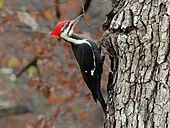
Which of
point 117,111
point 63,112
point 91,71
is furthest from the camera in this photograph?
point 63,112

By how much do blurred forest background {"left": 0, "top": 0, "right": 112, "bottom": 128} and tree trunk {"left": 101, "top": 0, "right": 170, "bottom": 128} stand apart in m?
3.01

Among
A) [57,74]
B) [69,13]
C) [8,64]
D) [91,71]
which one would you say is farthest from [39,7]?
[91,71]

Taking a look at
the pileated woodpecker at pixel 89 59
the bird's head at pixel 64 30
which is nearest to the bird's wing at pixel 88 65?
the pileated woodpecker at pixel 89 59

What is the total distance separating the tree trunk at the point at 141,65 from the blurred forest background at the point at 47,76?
9.88 ft

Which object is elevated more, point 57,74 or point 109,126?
point 109,126

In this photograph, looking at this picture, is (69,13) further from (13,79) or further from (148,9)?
(148,9)

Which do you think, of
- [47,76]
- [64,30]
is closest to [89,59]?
[64,30]

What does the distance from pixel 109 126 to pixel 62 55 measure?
156 inches

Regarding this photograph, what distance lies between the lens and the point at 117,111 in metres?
2.73

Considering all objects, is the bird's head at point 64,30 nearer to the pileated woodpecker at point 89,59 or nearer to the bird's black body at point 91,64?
the pileated woodpecker at point 89,59

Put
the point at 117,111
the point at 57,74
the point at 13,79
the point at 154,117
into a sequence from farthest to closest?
the point at 13,79 < the point at 57,74 < the point at 117,111 < the point at 154,117

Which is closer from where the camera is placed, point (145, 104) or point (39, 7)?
point (145, 104)

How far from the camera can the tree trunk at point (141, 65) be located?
99.3 inches

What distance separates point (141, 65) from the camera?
2.62 m
